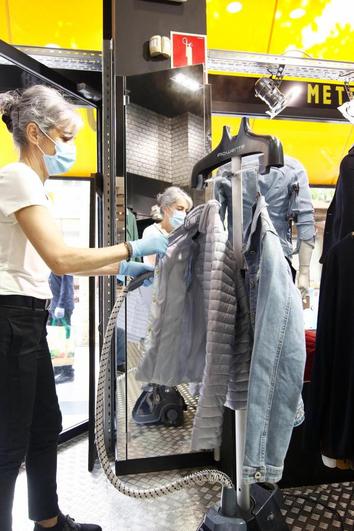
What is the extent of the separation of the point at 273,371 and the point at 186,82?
1.59m

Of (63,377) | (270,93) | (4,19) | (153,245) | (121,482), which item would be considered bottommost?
(63,377)

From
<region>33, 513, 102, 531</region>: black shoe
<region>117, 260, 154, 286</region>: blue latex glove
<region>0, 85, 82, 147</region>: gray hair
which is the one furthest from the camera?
<region>33, 513, 102, 531</region>: black shoe

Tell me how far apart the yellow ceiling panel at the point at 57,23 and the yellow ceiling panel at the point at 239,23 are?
86cm

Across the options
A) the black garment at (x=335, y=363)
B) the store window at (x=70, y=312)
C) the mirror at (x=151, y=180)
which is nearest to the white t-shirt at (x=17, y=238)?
the mirror at (x=151, y=180)

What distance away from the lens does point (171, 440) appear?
2285mm

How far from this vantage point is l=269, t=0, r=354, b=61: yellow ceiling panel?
315 cm

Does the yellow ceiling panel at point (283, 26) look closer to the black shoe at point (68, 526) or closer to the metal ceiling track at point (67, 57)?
the metal ceiling track at point (67, 57)

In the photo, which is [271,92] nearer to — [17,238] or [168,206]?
[168,206]

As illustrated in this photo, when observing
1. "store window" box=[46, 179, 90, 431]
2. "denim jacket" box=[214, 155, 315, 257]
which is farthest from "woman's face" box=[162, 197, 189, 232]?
"store window" box=[46, 179, 90, 431]

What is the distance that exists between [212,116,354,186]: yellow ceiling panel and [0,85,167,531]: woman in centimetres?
238

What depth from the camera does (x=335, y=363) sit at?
161cm

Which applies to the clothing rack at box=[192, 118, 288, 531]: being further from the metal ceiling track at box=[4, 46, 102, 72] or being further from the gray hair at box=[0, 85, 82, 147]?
the metal ceiling track at box=[4, 46, 102, 72]

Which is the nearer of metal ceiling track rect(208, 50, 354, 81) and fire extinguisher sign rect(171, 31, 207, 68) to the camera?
fire extinguisher sign rect(171, 31, 207, 68)

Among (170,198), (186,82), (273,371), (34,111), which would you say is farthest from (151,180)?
(273,371)
